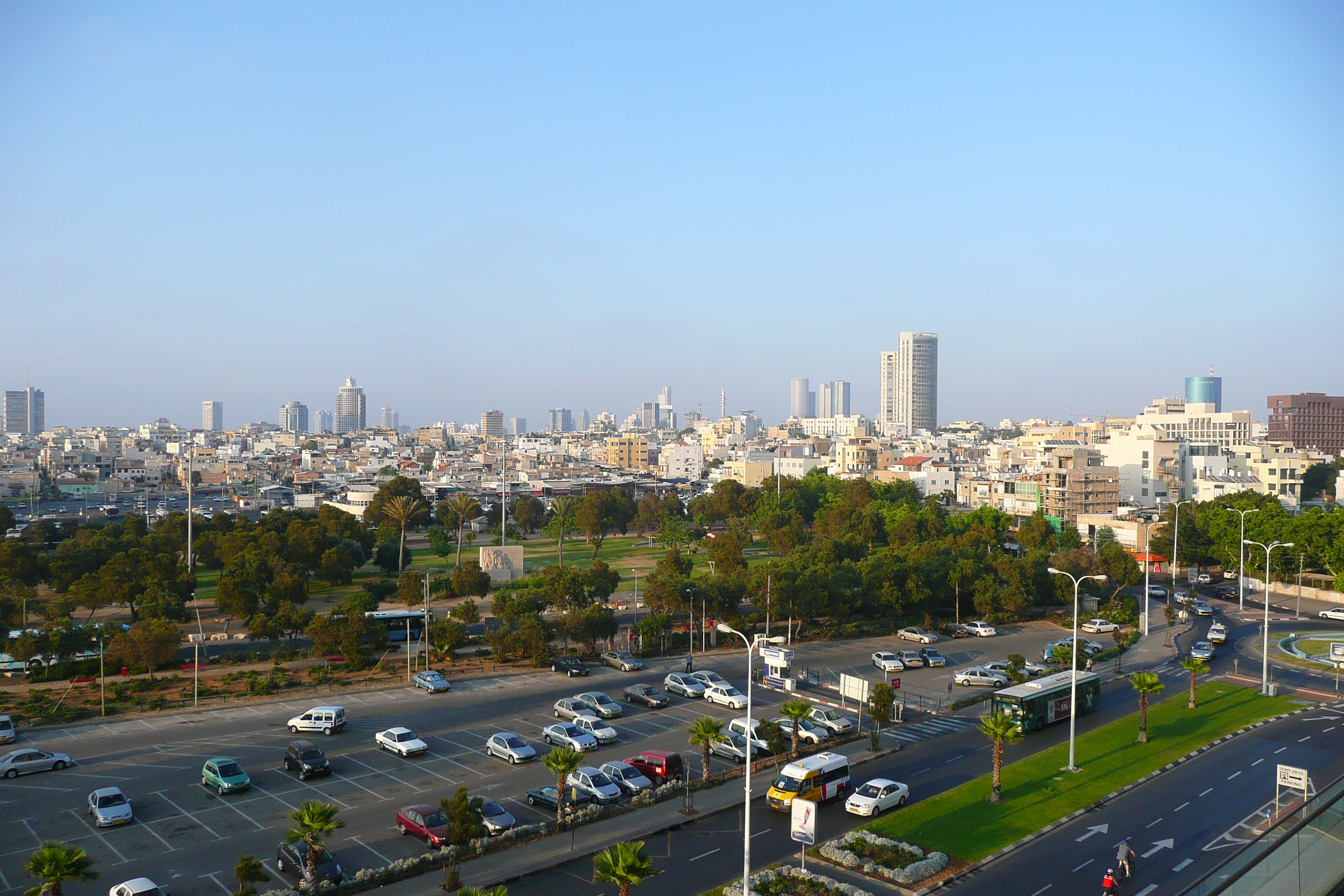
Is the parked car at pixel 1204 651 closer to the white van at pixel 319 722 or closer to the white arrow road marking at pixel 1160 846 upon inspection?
the white arrow road marking at pixel 1160 846

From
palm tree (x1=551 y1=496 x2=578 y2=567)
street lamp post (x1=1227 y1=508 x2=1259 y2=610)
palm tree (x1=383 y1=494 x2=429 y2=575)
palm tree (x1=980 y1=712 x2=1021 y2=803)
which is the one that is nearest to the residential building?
street lamp post (x1=1227 y1=508 x2=1259 y2=610)

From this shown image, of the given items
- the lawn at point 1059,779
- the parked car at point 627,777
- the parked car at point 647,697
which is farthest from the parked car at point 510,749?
Result: the lawn at point 1059,779

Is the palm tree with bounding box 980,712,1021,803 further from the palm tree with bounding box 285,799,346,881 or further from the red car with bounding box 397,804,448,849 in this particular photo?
the palm tree with bounding box 285,799,346,881

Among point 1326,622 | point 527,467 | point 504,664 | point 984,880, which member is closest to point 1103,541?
point 1326,622

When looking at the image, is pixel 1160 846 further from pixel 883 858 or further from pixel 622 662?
pixel 622 662

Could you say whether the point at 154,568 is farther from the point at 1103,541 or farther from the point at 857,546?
the point at 1103,541

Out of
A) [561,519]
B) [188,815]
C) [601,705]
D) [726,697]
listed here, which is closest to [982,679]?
[726,697]
